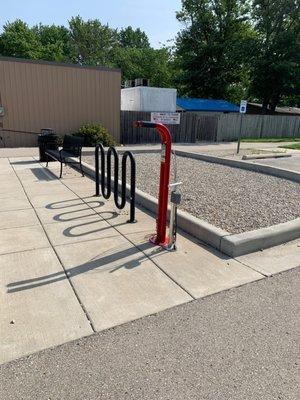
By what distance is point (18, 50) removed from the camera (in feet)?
147

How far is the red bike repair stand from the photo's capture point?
3.97 metres

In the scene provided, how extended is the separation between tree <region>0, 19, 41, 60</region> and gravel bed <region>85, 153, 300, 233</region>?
4322cm

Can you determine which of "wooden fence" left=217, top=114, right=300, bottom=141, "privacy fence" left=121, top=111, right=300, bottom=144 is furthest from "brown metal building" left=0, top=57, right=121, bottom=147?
"wooden fence" left=217, top=114, right=300, bottom=141

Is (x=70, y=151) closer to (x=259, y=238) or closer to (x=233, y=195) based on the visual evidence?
(x=233, y=195)

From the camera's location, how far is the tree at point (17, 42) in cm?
4456

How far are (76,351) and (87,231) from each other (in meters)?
2.38

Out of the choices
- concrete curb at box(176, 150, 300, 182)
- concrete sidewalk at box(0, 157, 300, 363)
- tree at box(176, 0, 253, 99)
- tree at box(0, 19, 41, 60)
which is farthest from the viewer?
tree at box(0, 19, 41, 60)

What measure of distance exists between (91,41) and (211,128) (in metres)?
41.2

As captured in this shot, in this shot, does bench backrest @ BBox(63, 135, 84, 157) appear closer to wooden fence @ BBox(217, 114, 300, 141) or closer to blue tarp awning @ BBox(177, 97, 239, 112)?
wooden fence @ BBox(217, 114, 300, 141)

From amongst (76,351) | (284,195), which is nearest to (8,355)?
(76,351)

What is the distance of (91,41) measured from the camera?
5372 cm

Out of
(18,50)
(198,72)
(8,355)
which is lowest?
(8,355)

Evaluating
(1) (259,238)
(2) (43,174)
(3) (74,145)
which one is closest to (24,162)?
(2) (43,174)

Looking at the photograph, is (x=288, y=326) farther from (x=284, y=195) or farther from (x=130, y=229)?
(x=284, y=195)
